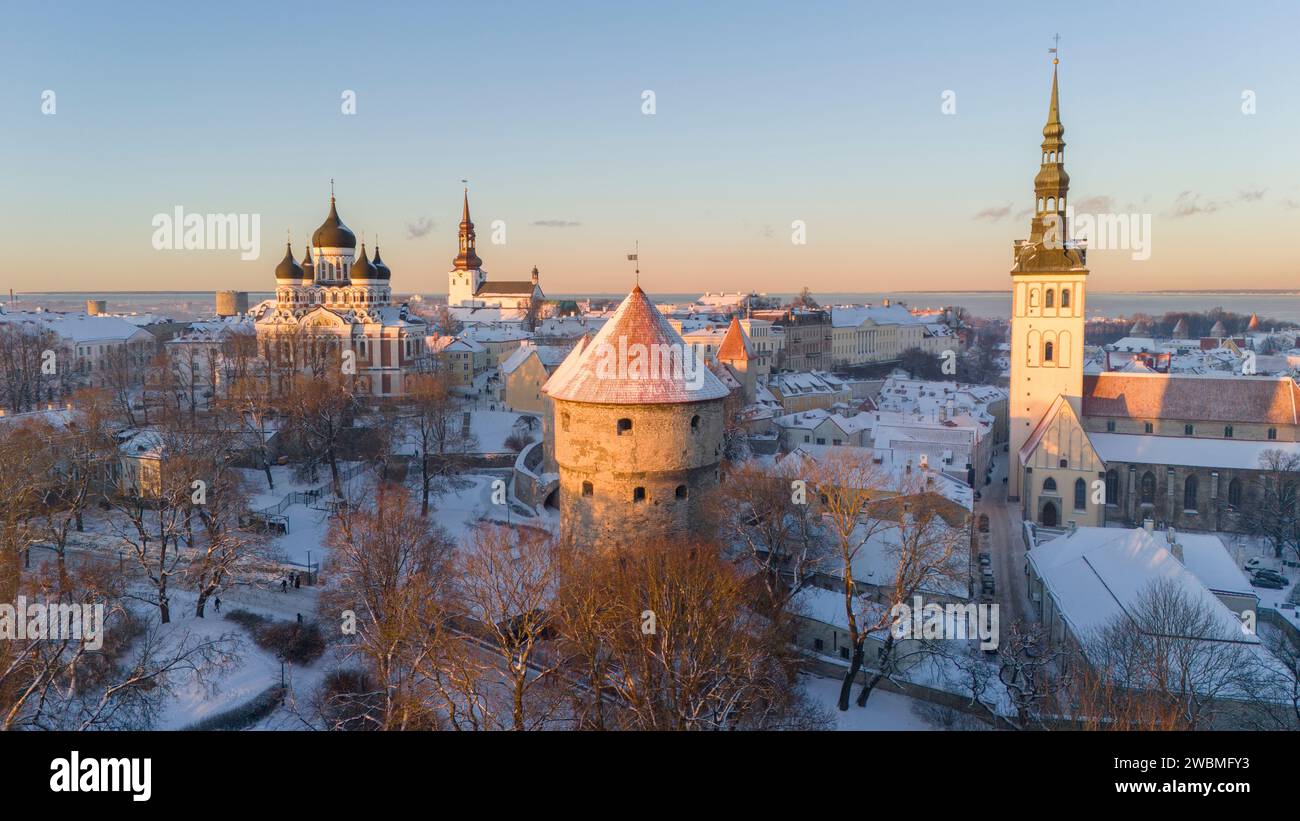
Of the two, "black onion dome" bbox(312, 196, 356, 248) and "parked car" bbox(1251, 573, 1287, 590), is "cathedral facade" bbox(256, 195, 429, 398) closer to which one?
"black onion dome" bbox(312, 196, 356, 248)

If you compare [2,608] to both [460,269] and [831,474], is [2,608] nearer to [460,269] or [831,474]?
[831,474]

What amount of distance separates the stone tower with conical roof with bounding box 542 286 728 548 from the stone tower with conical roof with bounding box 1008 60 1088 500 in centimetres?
2698

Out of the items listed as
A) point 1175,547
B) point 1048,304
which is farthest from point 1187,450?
point 1175,547

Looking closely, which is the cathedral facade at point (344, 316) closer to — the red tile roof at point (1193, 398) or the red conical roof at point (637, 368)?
the red conical roof at point (637, 368)

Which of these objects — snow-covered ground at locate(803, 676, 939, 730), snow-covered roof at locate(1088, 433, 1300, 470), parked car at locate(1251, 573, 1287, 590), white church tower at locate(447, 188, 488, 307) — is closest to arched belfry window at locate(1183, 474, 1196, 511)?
snow-covered roof at locate(1088, 433, 1300, 470)

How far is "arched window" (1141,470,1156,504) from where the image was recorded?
41.3m

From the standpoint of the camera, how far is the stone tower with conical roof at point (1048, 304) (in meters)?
44.9

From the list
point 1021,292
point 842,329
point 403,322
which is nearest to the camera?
point 1021,292

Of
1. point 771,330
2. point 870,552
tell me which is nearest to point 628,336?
point 870,552

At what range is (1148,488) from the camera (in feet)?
136

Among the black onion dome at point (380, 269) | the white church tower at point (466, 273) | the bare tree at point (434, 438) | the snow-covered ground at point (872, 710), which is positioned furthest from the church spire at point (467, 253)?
the snow-covered ground at point (872, 710)
